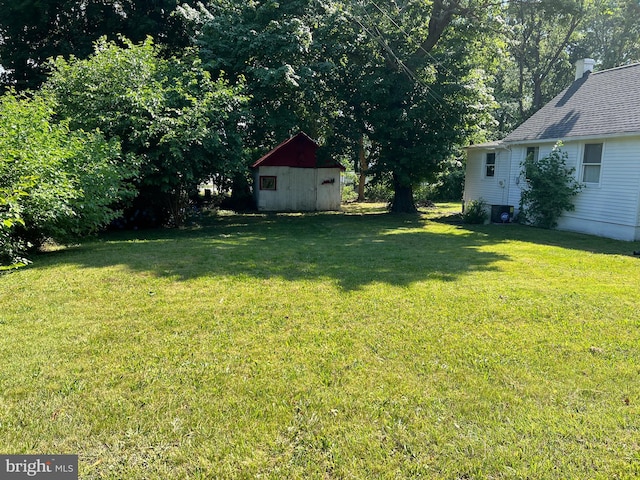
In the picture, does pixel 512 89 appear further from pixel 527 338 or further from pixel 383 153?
pixel 527 338

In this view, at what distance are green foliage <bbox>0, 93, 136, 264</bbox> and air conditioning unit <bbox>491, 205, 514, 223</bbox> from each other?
12.8 meters

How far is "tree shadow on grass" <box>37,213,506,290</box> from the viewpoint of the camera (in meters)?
6.86

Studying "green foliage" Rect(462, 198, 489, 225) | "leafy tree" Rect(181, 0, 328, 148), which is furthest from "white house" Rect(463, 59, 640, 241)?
"leafy tree" Rect(181, 0, 328, 148)

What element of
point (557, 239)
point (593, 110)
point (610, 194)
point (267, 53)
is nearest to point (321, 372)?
point (557, 239)

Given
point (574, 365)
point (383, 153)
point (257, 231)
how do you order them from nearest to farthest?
1. point (574, 365)
2. point (257, 231)
3. point (383, 153)

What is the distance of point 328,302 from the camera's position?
17.6 ft

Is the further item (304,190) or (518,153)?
(304,190)

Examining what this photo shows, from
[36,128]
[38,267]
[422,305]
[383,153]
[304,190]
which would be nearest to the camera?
[422,305]

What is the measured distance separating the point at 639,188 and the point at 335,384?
473 inches

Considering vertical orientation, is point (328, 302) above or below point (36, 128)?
below

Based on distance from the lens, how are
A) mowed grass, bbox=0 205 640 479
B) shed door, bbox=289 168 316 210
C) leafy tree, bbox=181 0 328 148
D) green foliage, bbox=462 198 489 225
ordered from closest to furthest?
mowed grass, bbox=0 205 640 479 → leafy tree, bbox=181 0 328 148 → green foliage, bbox=462 198 489 225 → shed door, bbox=289 168 316 210

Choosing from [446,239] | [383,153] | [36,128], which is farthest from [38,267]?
[383,153]

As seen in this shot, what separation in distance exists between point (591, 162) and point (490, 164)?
5.17 m

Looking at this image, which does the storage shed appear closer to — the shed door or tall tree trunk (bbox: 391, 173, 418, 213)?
the shed door
